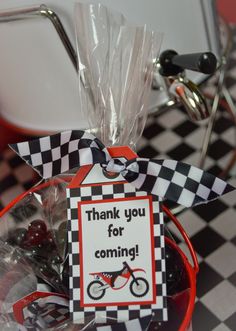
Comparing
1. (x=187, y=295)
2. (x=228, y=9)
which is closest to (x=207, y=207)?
(x=187, y=295)

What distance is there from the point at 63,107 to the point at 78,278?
0.35 m

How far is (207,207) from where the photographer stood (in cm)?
85

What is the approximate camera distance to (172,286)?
531 mm

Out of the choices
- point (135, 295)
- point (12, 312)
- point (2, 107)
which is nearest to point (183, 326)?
point (135, 295)

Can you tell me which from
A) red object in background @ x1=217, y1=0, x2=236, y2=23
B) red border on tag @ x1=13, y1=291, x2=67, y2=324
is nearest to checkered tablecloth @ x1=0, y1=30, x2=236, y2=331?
red object in background @ x1=217, y1=0, x2=236, y2=23

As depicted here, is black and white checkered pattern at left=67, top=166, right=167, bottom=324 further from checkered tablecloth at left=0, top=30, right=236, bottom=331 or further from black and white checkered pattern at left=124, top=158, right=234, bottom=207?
checkered tablecloth at left=0, top=30, right=236, bottom=331

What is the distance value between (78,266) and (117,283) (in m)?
0.05

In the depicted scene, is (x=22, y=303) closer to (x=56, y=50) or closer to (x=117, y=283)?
(x=117, y=283)

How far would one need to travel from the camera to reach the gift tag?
49 centimetres

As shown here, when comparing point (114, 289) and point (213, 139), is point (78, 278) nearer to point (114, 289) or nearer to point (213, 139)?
point (114, 289)

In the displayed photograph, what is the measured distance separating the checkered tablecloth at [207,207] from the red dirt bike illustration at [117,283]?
0.66 ft

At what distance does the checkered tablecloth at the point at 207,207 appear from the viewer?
69cm

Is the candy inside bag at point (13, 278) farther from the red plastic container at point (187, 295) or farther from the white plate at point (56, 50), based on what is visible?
the white plate at point (56, 50)

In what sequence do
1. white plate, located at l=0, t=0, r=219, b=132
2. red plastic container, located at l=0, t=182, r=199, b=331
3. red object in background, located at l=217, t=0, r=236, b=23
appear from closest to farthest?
red plastic container, located at l=0, t=182, r=199, b=331 < white plate, located at l=0, t=0, r=219, b=132 < red object in background, located at l=217, t=0, r=236, b=23
